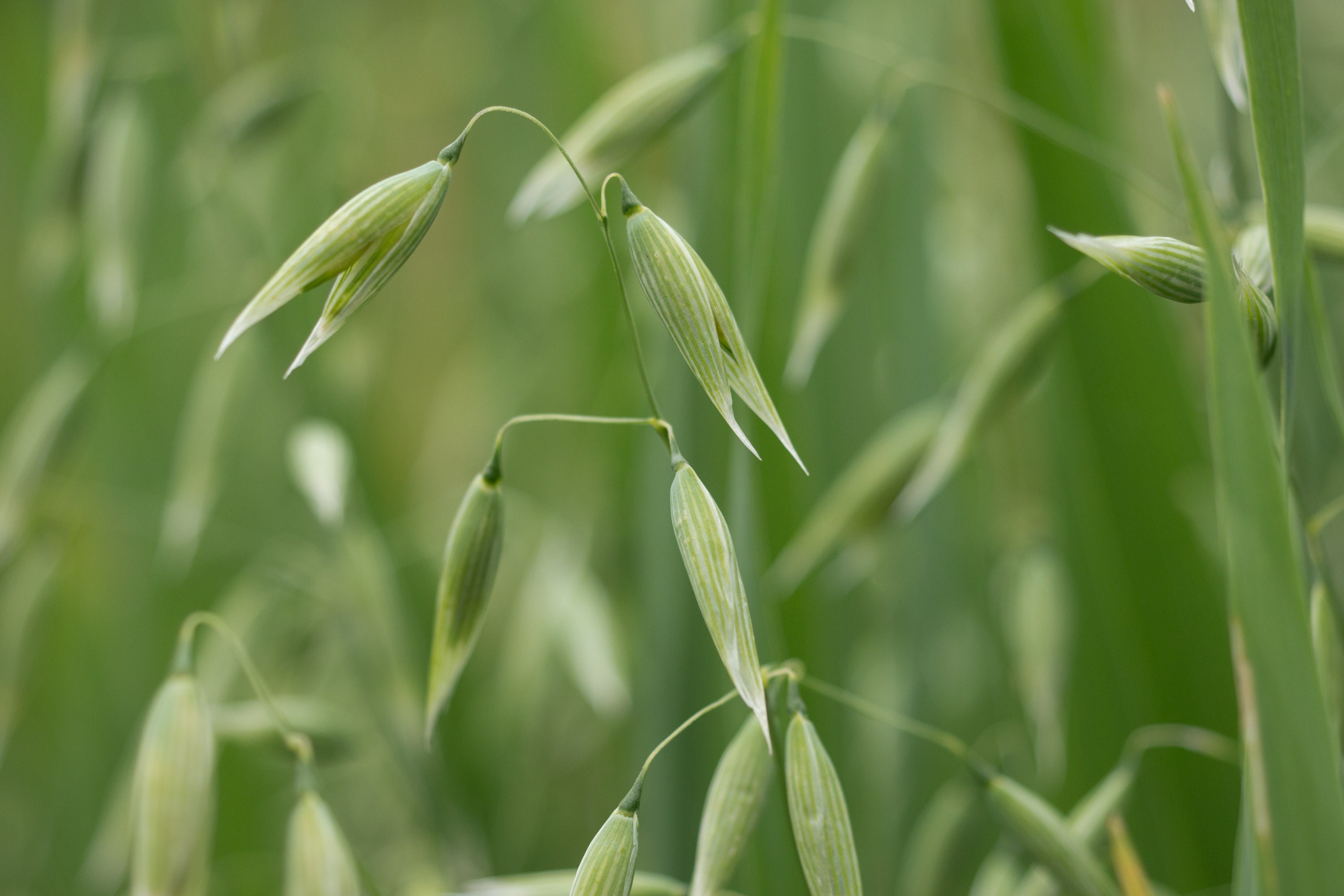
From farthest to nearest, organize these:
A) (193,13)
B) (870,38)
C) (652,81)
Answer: (870,38)
(193,13)
(652,81)

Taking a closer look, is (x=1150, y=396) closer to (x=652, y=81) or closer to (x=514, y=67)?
(x=652, y=81)

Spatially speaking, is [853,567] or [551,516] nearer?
[853,567]

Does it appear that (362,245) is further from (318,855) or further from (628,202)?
(318,855)

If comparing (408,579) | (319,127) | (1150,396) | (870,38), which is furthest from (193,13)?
(1150,396)

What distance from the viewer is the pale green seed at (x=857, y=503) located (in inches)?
17.4

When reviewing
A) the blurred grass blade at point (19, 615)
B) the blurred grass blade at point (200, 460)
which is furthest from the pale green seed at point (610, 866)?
the blurred grass blade at point (19, 615)

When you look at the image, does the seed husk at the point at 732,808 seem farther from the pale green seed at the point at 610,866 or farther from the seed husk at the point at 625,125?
the seed husk at the point at 625,125

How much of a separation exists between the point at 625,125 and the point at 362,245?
16 centimetres

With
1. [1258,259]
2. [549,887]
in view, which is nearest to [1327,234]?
[1258,259]

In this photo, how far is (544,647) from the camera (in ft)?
1.93

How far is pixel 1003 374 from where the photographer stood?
41 centimetres

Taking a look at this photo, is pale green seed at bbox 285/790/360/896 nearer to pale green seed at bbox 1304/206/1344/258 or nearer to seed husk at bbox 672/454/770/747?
seed husk at bbox 672/454/770/747

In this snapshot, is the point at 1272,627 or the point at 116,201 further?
the point at 116,201

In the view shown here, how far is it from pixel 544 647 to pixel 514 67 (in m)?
0.54
